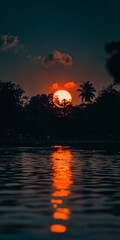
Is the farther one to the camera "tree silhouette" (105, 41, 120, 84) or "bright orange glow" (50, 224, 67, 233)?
"tree silhouette" (105, 41, 120, 84)

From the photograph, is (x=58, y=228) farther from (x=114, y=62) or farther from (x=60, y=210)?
(x=114, y=62)

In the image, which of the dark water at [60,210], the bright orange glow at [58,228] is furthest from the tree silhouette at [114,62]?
the bright orange glow at [58,228]

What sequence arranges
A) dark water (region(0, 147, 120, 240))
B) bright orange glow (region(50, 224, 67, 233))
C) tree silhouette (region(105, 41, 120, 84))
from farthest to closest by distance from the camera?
1. tree silhouette (region(105, 41, 120, 84))
2. bright orange glow (region(50, 224, 67, 233))
3. dark water (region(0, 147, 120, 240))

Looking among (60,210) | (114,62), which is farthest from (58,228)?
(114,62)

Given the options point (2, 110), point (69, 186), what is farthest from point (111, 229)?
point (2, 110)

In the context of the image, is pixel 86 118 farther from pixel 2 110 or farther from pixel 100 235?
pixel 100 235

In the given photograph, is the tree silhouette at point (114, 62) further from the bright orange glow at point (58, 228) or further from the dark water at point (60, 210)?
the bright orange glow at point (58, 228)

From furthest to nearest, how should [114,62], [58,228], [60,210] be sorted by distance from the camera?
[114,62] < [60,210] < [58,228]

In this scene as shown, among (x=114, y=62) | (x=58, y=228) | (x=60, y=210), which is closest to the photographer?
(x=58, y=228)

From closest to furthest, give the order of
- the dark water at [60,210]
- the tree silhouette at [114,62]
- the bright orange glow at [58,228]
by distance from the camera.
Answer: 1. the dark water at [60,210]
2. the bright orange glow at [58,228]
3. the tree silhouette at [114,62]

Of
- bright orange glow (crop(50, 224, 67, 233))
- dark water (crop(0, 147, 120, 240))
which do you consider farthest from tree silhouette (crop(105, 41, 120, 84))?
bright orange glow (crop(50, 224, 67, 233))

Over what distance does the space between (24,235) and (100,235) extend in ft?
5.13

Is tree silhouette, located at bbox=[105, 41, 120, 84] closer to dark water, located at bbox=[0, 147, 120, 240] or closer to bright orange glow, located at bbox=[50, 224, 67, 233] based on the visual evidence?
dark water, located at bbox=[0, 147, 120, 240]

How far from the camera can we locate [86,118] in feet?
654
